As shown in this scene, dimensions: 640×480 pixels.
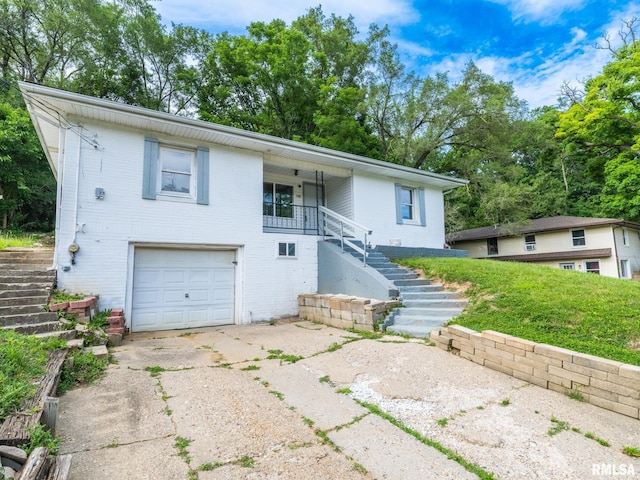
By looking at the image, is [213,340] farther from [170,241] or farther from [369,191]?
[369,191]

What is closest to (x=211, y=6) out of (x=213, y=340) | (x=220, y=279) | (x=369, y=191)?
(x=369, y=191)

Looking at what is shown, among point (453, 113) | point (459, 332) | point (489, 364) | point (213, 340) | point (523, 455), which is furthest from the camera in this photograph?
point (453, 113)

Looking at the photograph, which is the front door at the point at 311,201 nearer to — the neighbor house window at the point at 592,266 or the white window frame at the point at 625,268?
the neighbor house window at the point at 592,266

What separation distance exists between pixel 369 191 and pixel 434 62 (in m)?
11.3

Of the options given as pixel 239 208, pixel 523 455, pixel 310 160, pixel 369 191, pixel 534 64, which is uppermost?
pixel 534 64

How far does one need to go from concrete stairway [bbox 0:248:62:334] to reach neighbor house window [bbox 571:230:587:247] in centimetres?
2455

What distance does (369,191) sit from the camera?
10906 millimetres

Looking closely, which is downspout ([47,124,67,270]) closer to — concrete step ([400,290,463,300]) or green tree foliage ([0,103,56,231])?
concrete step ([400,290,463,300])

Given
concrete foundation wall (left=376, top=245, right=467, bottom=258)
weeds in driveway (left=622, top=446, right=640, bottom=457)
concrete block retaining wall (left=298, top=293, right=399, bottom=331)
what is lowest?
weeds in driveway (left=622, top=446, right=640, bottom=457)

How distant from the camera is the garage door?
23.9ft

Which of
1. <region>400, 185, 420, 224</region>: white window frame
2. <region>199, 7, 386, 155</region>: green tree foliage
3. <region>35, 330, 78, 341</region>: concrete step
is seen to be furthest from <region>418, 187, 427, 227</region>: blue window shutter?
<region>35, 330, 78, 341</region>: concrete step

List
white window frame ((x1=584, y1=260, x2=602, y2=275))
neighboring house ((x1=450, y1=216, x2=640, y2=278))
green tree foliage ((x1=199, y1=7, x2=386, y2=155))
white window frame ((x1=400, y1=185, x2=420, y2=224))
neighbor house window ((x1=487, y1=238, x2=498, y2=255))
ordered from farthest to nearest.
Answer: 1. neighbor house window ((x1=487, y1=238, x2=498, y2=255))
2. white window frame ((x1=584, y1=260, x2=602, y2=275))
3. neighboring house ((x1=450, y1=216, x2=640, y2=278))
4. green tree foliage ((x1=199, y1=7, x2=386, y2=155))
5. white window frame ((x1=400, y1=185, x2=420, y2=224))

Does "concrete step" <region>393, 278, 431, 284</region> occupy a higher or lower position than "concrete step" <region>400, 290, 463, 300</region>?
higher

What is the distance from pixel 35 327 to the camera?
4828 millimetres
